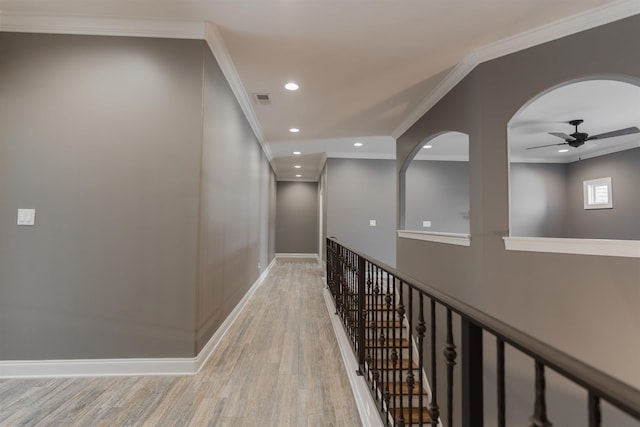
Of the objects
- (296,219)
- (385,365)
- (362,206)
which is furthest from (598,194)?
(296,219)

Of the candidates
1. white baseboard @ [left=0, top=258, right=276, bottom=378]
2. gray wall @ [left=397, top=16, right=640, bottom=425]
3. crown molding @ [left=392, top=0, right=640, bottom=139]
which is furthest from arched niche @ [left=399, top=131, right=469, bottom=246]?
white baseboard @ [left=0, top=258, right=276, bottom=378]

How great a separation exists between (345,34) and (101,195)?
2.28 metres

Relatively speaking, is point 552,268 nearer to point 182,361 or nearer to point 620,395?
point 620,395

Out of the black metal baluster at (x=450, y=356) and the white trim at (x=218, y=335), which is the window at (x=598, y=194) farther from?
the black metal baluster at (x=450, y=356)

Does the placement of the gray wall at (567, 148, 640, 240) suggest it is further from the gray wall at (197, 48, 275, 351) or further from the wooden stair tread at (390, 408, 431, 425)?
the gray wall at (197, 48, 275, 351)

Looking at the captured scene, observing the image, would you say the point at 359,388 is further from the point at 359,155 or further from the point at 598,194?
the point at 598,194

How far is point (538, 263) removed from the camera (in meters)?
2.43

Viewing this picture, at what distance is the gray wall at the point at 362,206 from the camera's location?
21.8 feet

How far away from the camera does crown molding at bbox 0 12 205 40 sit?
2258 mm

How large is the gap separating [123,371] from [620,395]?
2.77 m

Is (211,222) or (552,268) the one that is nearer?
(552,268)

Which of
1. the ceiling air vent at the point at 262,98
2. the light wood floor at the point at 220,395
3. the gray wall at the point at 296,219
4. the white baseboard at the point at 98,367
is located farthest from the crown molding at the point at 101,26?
the gray wall at the point at 296,219

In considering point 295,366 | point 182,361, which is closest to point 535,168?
point 295,366

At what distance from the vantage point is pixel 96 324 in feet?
7.47
